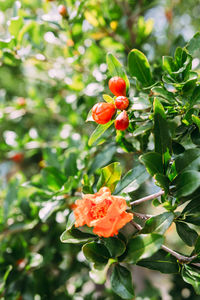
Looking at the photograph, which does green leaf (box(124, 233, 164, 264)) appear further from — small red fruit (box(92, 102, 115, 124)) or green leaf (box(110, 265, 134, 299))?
small red fruit (box(92, 102, 115, 124))

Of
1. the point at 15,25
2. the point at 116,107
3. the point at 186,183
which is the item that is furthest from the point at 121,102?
the point at 15,25

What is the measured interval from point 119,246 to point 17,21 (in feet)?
2.77

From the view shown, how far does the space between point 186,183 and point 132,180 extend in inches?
6.9

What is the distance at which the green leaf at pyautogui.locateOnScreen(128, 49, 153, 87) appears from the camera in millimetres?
799

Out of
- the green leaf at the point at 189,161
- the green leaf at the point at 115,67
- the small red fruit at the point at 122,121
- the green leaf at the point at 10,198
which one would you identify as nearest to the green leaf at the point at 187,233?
the green leaf at the point at 189,161

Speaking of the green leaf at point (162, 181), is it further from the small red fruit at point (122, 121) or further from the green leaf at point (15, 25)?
the green leaf at point (15, 25)

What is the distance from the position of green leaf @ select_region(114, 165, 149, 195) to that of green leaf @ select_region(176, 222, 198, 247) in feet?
0.47

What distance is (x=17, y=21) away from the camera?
3.30ft

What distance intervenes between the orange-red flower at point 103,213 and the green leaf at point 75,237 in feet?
0.24

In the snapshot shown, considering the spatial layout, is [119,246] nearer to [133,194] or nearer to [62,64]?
[133,194]

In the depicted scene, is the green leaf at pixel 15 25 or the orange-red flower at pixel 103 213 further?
the green leaf at pixel 15 25

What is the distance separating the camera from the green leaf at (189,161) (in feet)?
2.12

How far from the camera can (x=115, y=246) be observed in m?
0.65

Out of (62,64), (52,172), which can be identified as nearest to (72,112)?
(62,64)
